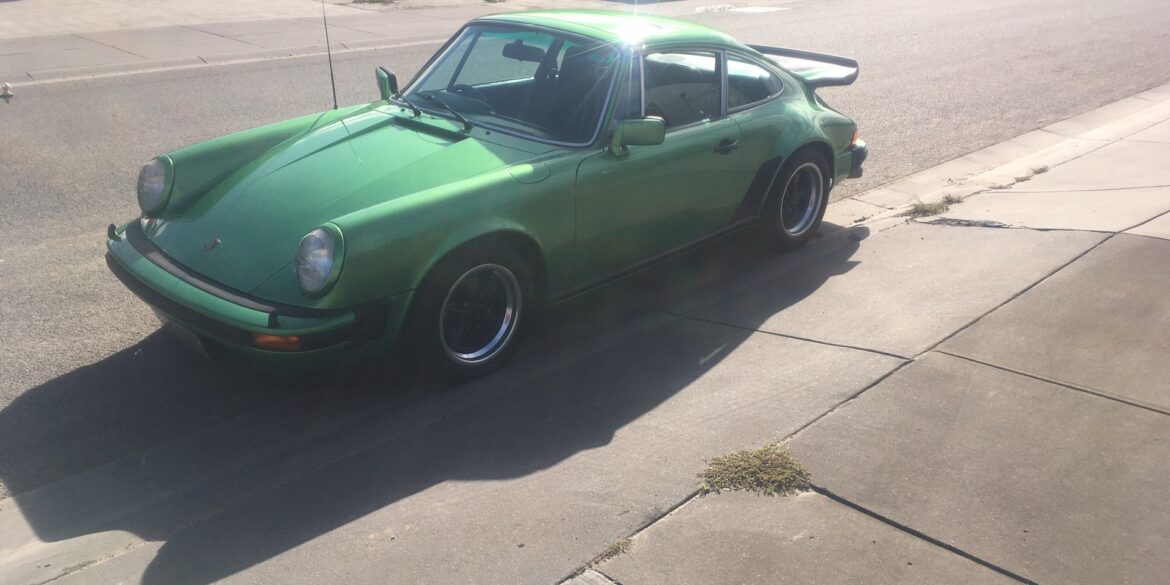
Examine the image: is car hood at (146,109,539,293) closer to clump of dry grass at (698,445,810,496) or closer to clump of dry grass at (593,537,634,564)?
clump of dry grass at (698,445,810,496)

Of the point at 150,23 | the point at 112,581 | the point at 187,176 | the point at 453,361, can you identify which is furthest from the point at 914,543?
the point at 150,23

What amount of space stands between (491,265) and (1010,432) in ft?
7.03

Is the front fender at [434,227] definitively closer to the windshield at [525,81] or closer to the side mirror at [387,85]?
the windshield at [525,81]

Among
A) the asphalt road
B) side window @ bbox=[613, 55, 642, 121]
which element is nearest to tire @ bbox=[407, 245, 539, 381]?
the asphalt road

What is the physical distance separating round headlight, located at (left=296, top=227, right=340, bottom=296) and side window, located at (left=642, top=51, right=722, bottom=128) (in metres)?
1.92

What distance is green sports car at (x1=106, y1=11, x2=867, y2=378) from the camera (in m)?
4.02

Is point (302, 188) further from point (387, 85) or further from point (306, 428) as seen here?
point (387, 85)

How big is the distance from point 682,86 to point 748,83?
58 centimetres

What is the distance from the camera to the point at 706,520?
3.38 metres

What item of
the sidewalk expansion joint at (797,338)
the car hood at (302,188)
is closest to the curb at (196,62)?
the car hood at (302,188)

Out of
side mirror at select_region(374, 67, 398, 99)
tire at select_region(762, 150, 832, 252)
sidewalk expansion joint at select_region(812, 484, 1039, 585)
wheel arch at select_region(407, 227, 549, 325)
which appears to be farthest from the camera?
tire at select_region(762, 150, 832, 252)

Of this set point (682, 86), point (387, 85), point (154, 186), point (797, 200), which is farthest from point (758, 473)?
point (387, 85)

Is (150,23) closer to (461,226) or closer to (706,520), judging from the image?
(461,226)

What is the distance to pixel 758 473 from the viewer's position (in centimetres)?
362
